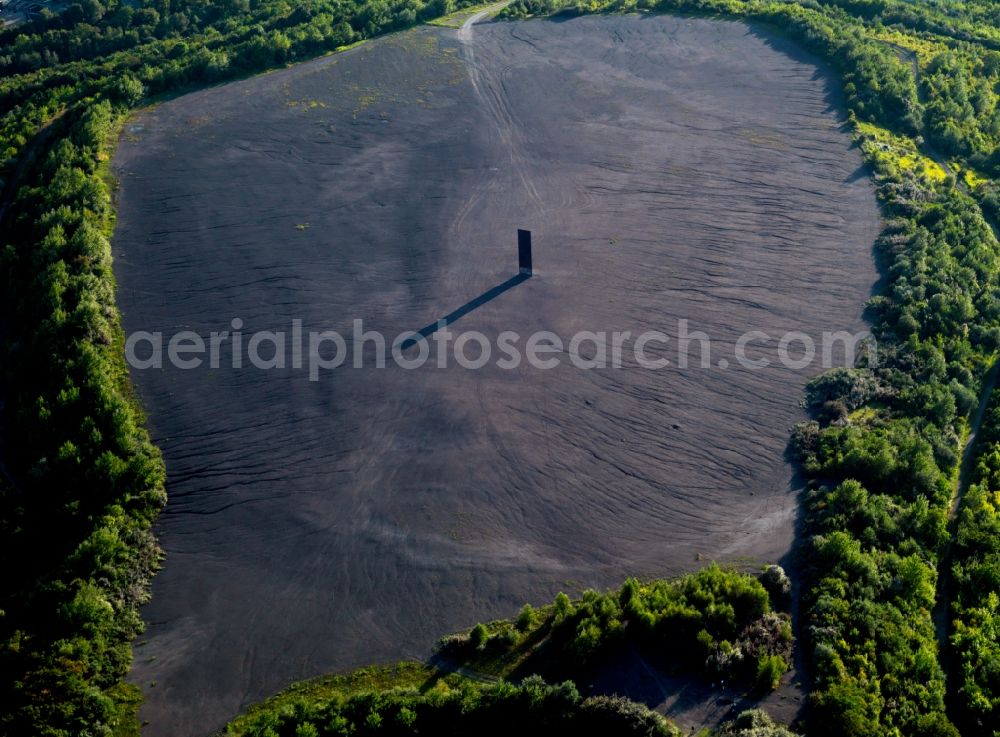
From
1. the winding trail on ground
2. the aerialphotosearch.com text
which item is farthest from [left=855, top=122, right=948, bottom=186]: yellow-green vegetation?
the aerialphotosearch.com text

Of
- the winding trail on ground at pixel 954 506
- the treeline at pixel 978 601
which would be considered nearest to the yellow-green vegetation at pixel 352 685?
the treeline at pixel 978 601

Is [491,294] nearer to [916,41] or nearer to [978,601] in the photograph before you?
[978,601]

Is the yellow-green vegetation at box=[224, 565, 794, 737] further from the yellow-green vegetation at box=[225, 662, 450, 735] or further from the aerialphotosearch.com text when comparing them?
the aerialphotosearch.com text

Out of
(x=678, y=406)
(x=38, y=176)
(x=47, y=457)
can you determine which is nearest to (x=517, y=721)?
(x=678, y=406)

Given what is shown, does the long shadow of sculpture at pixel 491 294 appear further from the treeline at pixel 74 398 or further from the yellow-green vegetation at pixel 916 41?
the yellow-green vegetation at pixel 916 41

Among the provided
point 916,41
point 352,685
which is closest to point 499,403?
point 352,685
